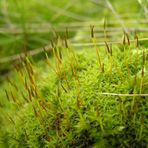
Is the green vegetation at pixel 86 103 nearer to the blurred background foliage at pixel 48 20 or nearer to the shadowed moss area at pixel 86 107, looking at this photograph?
the shadowed moss area at pixel 86 107

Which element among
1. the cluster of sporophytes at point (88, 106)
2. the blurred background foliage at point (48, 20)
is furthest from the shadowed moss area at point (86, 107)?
the blurred background foliage at point (48, 20)

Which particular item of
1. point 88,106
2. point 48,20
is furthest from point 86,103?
point 48,20

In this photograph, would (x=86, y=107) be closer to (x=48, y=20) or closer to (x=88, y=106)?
(x=88, y=106)

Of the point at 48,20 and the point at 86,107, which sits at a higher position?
the point at 48,20

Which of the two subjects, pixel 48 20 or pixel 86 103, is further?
pixel 48 20

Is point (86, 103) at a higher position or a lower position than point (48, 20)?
lower

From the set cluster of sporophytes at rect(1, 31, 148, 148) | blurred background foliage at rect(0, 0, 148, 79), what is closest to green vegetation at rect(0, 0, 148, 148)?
cluster of sporophytes at rect(1, 31, 148, 148)

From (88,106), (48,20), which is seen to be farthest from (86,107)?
(48,20)

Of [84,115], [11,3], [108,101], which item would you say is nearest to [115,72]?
[108,101]

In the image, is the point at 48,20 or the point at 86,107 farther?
the point at 48,20
